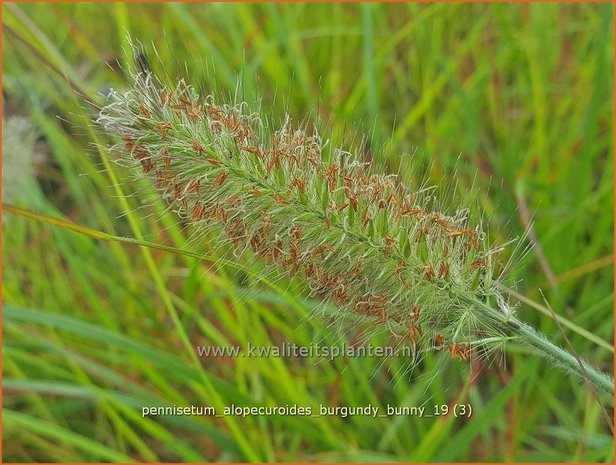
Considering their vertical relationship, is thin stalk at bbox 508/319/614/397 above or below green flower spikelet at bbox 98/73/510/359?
below

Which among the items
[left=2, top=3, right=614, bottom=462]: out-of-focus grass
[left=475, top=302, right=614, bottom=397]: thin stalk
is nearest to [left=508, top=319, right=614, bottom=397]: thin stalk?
[left=475, top=302, right=614, bottom=397]: thin stalk

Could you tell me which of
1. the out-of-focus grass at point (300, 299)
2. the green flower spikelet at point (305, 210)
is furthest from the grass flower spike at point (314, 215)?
the out-of-focus grass at point (300, 299)

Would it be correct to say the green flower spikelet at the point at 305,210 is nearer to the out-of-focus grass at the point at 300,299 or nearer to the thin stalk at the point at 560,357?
the thin stalk at the point at 560,357

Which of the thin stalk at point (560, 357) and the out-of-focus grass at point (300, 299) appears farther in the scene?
the out-of-focus grass at point (300, 299)

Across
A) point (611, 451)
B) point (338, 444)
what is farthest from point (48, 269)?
point (611, 451)

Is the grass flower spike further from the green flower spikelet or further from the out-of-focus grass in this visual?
the out-of-focus grass
